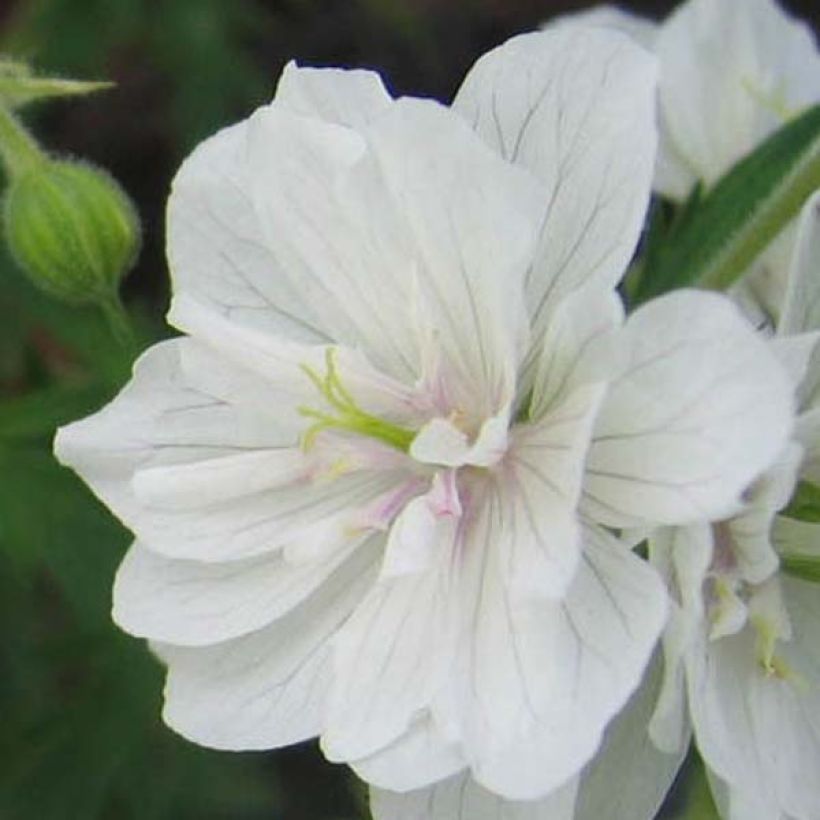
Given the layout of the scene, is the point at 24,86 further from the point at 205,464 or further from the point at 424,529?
the point at 424,529

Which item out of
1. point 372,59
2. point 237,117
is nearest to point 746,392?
point 237,117

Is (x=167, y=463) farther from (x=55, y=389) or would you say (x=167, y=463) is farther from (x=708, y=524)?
(x=55, y=389)

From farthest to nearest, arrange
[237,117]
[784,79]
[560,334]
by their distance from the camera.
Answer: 1. [237,117]
2. [784,79]
3. [560,334]

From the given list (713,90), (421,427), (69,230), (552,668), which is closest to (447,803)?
(552,668)

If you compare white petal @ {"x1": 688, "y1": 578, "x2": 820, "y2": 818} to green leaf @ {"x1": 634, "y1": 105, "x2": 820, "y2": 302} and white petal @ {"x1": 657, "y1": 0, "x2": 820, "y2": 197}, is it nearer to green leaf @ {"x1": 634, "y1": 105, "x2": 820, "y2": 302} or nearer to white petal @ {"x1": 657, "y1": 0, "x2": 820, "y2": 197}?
green leaf @ {"x1": 634, "y1": 105, "x2": 820, "y2": 302}

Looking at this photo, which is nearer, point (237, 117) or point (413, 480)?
point (413, 480)

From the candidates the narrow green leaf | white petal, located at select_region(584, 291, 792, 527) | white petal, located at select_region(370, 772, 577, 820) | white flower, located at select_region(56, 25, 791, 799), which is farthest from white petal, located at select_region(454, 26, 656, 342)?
white petal, located at select_region(370, 772, 577, 820)
